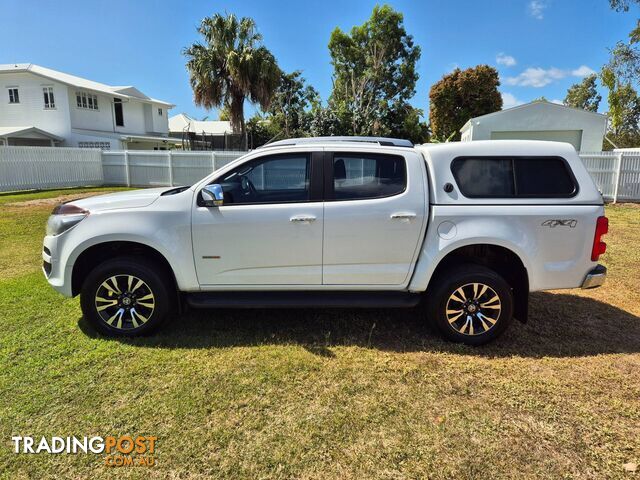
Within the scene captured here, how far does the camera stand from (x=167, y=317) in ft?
13.3

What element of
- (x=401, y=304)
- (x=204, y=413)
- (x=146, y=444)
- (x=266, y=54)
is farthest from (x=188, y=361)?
(x=266, y=54)

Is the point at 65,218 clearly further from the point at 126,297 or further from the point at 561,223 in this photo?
the point at 561,223

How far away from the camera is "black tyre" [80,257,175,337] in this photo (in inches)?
153

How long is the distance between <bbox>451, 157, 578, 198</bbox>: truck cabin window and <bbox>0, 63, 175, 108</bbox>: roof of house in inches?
1122

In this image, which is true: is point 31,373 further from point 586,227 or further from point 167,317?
point 586,227

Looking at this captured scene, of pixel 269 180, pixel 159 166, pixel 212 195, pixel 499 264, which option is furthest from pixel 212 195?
pixel 159 166

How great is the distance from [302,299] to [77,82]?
3069cm

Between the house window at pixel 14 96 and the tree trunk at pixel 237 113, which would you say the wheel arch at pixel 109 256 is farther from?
the house window at pixel 14 96

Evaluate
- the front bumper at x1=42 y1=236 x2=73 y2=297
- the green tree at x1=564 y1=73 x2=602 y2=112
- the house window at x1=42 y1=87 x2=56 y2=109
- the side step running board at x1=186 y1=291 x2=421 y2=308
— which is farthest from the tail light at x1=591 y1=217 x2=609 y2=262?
the green tree at x1=564 y1=73 x2=602 y2=112

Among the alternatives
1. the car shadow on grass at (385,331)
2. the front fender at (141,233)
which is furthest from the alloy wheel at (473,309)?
the front fender at (141,233)

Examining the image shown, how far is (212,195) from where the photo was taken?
3777 mm

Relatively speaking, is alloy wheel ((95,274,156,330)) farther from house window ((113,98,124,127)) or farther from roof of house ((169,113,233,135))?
roof of house ((169,113,233,135))

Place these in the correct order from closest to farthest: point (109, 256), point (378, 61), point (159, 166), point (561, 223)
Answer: point (561, 223) → point (109, 256) → point (159, 166) → point (378, 61)

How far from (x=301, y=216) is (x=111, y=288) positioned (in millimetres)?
1902
